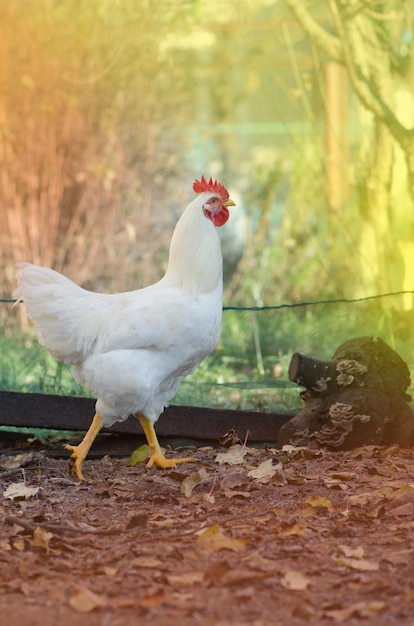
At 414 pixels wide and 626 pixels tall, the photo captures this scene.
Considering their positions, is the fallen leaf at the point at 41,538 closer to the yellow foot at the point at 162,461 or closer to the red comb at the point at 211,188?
the yellow foot at the point at 162,461

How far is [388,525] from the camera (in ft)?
11.1

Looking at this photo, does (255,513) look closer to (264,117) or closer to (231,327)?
(231,327)

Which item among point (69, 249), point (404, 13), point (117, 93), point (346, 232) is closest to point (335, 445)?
point (346, 232)

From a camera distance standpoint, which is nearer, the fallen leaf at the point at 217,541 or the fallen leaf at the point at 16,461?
the fallen leaf at the point at 217,541

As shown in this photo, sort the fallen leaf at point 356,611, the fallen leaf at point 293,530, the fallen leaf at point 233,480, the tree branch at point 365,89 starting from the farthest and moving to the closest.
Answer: the tree branch at point 365,89 → the fallen leaf at point 233,480 → the fallen leaf at point 293,530 → the fallen leaf at point 356,611

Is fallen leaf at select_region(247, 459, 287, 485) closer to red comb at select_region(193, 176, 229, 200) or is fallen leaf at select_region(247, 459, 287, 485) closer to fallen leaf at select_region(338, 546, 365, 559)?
fallen leaf at select_region(338, 546, 365, 559)

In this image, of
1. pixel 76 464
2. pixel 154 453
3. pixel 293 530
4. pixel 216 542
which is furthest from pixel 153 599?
pixel 154 453

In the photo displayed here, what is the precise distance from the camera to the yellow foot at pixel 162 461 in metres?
4.59

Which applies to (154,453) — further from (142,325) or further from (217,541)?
(217,541)

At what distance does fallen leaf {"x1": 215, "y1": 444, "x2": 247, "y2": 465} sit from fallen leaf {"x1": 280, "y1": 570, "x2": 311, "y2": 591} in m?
1.77

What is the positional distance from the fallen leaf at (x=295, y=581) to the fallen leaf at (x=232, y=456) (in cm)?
Result: 177

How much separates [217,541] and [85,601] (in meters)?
0.65

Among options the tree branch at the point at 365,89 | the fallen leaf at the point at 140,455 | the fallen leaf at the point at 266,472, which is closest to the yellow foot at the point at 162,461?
the fallen leaf at the point at 140,455

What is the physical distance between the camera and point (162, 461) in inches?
181
